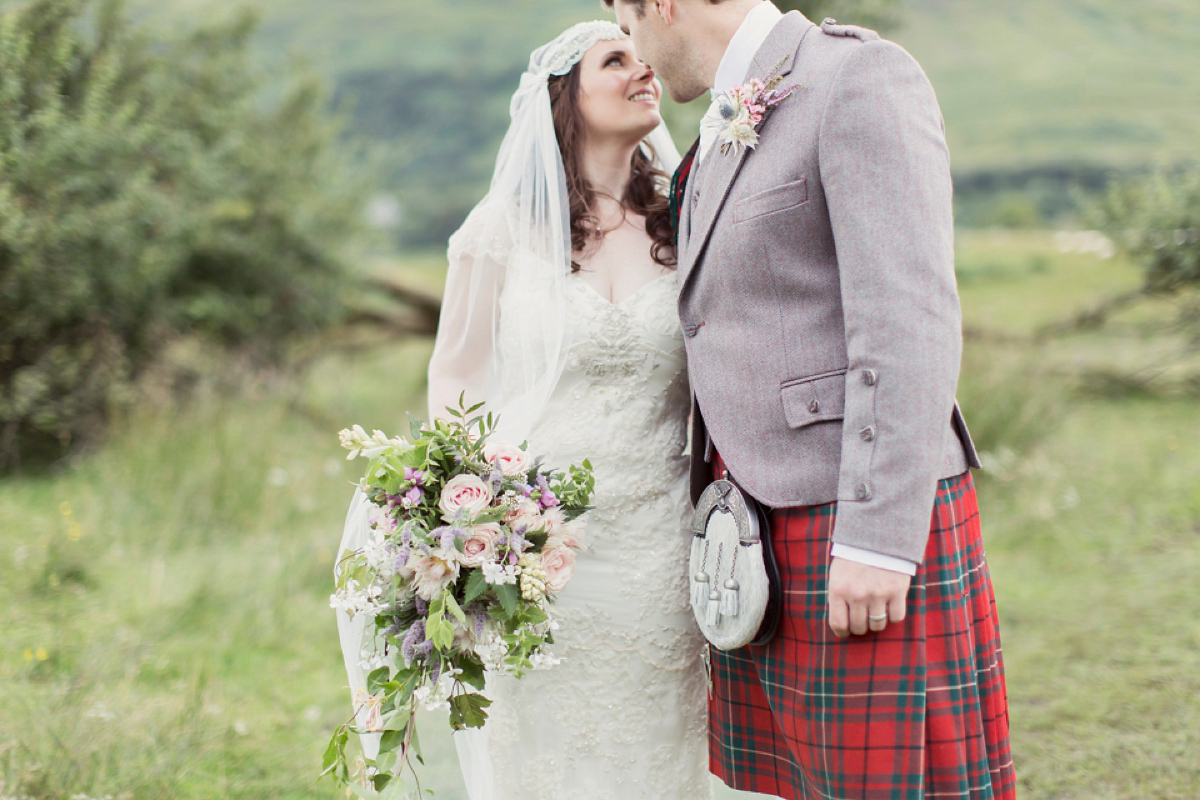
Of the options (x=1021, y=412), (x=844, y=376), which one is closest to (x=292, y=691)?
(x=844, y=376)

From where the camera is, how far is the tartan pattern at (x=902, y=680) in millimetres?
1553

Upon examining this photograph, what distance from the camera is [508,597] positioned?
1734mm

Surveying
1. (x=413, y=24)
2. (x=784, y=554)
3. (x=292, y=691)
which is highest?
(x=413, y=24)

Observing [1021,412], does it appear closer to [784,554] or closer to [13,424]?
[784,554]

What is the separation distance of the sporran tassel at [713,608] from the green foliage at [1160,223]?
5.91 metres

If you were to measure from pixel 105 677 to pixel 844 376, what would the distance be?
3.33m

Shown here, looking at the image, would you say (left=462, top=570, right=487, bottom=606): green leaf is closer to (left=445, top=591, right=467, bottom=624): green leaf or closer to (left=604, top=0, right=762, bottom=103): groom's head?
(left=445, top=591, right=467, bottom=624): green leaf

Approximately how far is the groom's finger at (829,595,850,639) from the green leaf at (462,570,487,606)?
0.66 metres

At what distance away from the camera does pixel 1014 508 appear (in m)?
5.45

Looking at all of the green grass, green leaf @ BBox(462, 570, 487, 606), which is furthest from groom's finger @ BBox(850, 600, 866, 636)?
the green grass

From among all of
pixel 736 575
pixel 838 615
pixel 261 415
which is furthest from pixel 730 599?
pixel 261 415

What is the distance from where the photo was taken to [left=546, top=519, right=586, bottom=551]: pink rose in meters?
1.84

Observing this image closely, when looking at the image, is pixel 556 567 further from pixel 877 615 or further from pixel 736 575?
pixel 877 615

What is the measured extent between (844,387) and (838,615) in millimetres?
406
